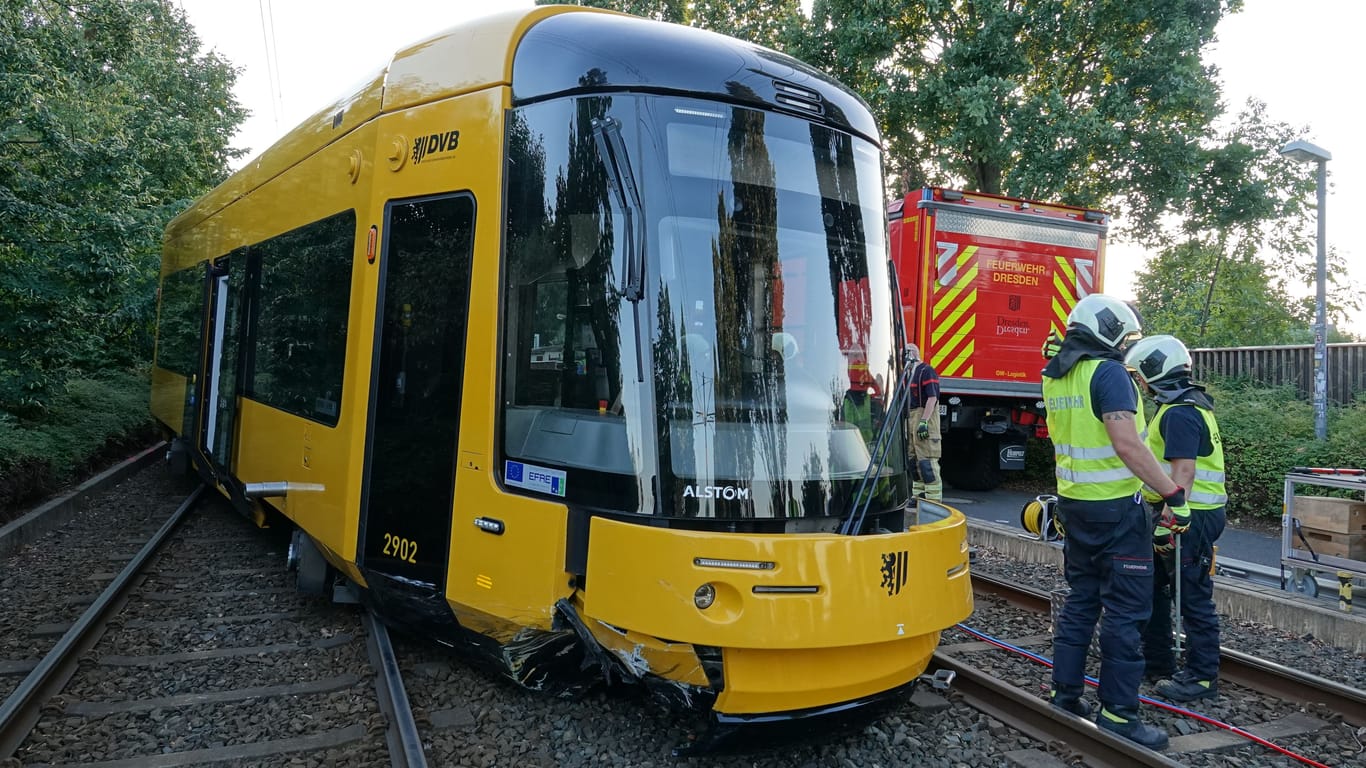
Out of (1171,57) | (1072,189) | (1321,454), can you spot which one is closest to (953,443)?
(1321,454)

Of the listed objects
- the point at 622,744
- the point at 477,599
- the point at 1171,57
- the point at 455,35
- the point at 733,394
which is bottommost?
the point at 622,744

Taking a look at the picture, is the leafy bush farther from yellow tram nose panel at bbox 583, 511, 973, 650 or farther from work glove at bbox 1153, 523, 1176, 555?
work glove at bbox 1153, 523, 1176, 555

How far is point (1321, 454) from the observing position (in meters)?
9.98

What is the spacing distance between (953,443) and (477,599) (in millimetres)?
9787

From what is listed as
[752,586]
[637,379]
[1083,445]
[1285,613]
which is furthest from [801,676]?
[1285,613]

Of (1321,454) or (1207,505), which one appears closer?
(1207,505)

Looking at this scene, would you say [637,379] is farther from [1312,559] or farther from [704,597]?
[1312,559]

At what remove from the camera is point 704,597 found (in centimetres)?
319

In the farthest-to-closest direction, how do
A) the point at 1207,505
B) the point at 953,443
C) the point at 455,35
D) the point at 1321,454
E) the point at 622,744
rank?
the point at 953,443
the point at 1321,454
the point at 1207,505
the point at 455,35
the point at 622,744

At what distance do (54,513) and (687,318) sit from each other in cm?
847

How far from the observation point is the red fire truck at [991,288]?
10383 millimetres

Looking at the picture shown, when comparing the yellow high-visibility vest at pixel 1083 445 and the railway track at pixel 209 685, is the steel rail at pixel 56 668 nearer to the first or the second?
the railway track at pixel 209 685

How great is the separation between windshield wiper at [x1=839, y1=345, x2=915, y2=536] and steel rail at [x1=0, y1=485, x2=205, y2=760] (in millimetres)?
3651

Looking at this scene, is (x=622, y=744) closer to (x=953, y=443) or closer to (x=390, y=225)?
(x=390, y=225)
